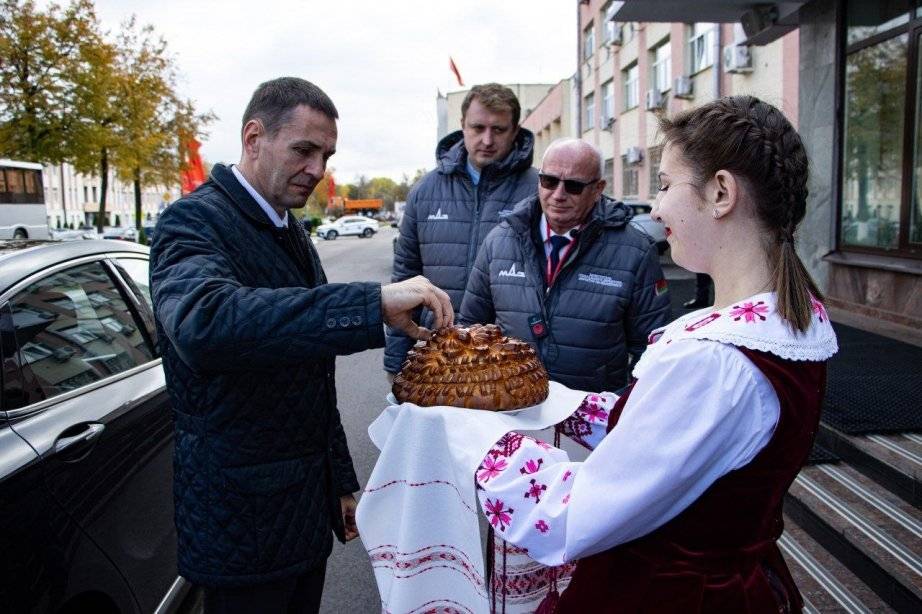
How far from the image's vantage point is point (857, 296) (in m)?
8.68

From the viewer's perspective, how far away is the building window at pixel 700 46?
750 inches

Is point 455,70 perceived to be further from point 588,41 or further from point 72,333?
point 72,333

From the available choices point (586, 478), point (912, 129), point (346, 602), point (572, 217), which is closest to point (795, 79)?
point (912, 129)

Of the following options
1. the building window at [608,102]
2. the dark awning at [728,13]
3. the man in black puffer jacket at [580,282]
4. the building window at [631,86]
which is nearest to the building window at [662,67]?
the building window at [631,86]

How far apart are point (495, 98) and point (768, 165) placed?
2.81 meters

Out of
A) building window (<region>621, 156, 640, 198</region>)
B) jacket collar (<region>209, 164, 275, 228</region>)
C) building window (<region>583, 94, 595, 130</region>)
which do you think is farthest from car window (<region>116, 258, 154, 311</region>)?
building window (<region>583, 94, 595, 130</region>)

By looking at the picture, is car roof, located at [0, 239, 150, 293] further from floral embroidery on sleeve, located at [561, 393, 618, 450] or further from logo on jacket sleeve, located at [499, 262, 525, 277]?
floral embroidery on sleeve, located at [561, 393, 618, 450]

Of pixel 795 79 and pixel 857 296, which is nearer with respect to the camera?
pixel 857 296

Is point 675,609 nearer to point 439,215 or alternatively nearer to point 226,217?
point 226,217

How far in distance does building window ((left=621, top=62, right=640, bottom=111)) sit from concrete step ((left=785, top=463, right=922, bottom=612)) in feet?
79.2

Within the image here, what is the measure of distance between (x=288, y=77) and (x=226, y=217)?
46 centimetres

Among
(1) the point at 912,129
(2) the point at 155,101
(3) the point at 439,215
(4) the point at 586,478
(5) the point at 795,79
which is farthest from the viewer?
(2) the point at 155,101

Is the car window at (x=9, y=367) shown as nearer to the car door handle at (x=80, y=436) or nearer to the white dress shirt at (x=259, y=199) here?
the car door handle at (x=80, y=436)

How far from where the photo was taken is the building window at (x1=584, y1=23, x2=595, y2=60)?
32438mm
